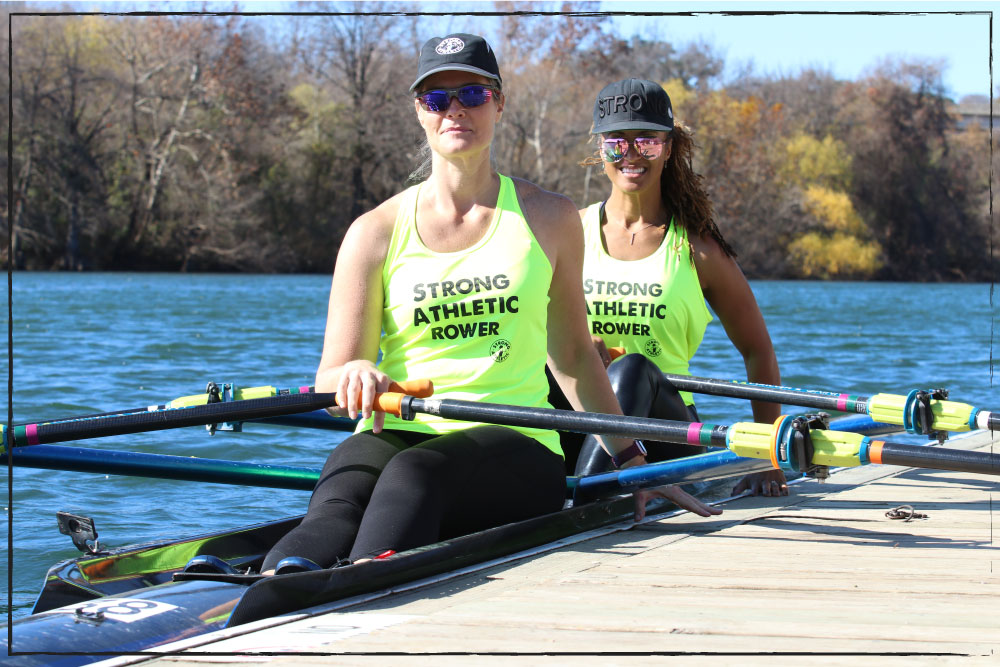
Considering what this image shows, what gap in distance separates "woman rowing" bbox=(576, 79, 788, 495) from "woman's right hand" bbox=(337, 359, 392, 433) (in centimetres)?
156

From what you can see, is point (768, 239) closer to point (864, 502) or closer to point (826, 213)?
point (826, 213)

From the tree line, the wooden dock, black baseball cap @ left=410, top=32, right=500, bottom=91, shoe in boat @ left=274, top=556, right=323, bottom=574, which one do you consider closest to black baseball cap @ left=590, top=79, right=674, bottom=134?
black baseball cap @ left=410, top=32, right=500, bottom=91

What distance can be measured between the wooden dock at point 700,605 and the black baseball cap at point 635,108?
4.82ft

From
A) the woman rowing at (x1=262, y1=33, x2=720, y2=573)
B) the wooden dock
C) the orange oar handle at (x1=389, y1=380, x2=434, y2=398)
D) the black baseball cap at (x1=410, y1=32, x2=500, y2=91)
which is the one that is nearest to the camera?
the wooden dock

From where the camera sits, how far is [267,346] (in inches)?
552

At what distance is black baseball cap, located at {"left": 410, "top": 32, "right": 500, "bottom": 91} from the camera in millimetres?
3023

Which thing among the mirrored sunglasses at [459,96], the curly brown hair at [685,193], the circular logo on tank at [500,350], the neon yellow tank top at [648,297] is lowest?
the circular logo on tank at [500,350]

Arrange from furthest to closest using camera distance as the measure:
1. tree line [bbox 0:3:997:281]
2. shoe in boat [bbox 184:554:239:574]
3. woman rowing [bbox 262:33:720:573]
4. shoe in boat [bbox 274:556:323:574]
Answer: tree line [bbox 0:3:997:281], woman rowing [bbox 262:33:720:573], shoe in boat [bbox 184:554:239:574], shoe in boat [bbox 274:556:323:574]

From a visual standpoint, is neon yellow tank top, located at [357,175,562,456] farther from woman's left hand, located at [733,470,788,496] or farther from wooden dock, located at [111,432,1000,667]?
woman's left hand, located at [733,470,788,496]

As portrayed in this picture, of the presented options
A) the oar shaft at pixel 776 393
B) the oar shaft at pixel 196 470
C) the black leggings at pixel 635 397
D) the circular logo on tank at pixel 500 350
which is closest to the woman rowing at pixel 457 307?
the circular logo on tank at pixel 500 350

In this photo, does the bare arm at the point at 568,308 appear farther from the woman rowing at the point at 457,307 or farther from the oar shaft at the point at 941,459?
the oar shaft at the point at 941,459

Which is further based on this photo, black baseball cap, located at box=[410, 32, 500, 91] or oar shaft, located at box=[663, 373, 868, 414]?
oar shaft, located at box=[663, 373, 868, 414]

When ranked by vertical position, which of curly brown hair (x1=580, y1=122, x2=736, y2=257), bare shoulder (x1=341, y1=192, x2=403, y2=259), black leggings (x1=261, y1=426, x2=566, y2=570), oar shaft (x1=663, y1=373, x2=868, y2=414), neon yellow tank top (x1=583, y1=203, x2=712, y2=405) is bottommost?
black leggings (x1=261, y1=426, x2=566, y2=570)

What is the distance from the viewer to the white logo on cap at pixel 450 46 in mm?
3048
